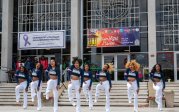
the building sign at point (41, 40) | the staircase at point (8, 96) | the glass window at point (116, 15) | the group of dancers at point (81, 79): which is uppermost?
the glass window at point (116, 15)

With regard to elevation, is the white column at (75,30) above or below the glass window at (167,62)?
above

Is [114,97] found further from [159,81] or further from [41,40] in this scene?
[41,40]

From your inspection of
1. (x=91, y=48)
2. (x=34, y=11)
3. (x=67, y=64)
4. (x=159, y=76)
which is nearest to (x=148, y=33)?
(x=91, y=48)

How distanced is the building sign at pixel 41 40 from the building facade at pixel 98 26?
3.47 feet

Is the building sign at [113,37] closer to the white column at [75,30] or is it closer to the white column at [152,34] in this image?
the white column at [75,30]

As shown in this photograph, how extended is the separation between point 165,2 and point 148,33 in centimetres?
296

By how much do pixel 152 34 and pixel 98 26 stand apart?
179 inches

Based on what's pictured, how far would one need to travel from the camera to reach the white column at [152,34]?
2958 centimetres

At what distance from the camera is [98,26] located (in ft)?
104

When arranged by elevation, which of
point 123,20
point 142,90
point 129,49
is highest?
point 123,20

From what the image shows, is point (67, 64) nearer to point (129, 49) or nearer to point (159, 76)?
point (129, 49)

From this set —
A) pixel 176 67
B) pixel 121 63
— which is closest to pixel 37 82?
pixel 121 63

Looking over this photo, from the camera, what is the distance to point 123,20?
3133 centimetres

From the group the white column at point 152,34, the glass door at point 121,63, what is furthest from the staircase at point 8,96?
the white column at point 152,34
